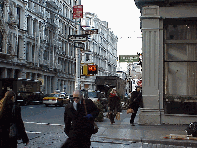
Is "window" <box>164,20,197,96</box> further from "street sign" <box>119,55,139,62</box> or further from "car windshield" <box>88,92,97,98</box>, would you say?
"car windshield" <box>88,92,97,98</box>

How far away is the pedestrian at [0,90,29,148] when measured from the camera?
20.2ft

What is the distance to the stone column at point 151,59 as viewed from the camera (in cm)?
1496

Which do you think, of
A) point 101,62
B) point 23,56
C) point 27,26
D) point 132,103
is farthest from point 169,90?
point 101,62

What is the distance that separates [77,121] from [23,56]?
143ft

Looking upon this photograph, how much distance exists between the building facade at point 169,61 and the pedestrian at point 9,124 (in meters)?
9.25

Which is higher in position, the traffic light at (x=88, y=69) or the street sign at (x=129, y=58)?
the street sign at (x=129, y=58)

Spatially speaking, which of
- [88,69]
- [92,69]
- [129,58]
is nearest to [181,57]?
[92,69]

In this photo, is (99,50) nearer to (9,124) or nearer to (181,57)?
(181,57)

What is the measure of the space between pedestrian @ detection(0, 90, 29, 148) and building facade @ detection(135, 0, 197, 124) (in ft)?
30.4

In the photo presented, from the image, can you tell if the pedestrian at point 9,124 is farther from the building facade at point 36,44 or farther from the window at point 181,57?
the building facade at point 36,44

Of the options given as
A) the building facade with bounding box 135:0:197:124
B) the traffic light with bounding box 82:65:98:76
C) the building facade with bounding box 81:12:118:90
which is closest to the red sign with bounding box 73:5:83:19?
the traffic light with bounding box 82:65:98:76

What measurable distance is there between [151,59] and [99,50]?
78911 mm

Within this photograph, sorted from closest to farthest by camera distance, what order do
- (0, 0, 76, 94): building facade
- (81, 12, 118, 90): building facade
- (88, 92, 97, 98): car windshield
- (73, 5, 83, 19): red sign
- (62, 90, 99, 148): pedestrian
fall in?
(62, 90, 99, 148): pedestrian → (73, 5, 83, 19): red sign → (88, 92, 97, 98): car windshield → (0, 0, 76, 94): building facade → (81, 12, 118, 90): building facade

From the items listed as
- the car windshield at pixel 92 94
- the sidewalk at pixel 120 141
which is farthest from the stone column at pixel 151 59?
the car windshield at pixel 92 94
